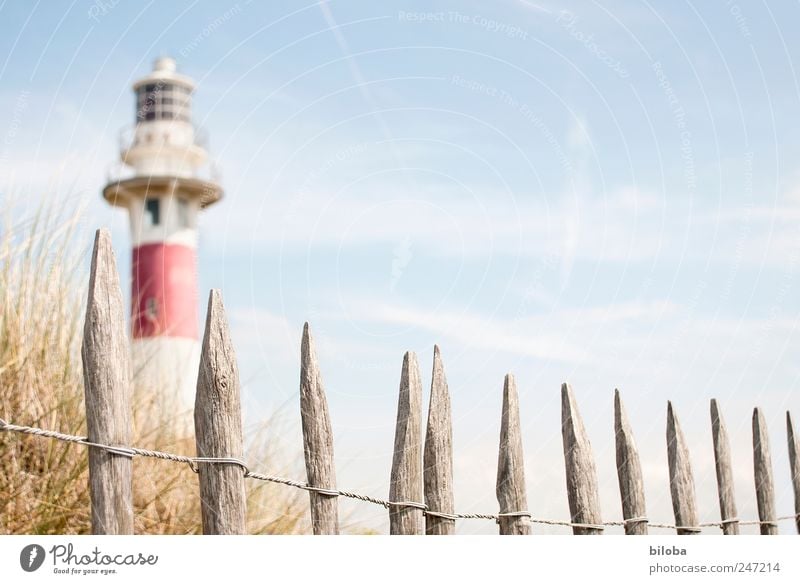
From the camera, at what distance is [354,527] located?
13.5 ft

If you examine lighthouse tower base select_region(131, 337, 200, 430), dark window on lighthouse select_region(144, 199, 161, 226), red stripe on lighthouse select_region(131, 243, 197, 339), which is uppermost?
dark window on lighthouse select_region(144, 199, 161, 226)

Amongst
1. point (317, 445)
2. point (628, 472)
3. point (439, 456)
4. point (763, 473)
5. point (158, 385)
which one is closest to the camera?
point (317, 445)

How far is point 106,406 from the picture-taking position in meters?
2.42

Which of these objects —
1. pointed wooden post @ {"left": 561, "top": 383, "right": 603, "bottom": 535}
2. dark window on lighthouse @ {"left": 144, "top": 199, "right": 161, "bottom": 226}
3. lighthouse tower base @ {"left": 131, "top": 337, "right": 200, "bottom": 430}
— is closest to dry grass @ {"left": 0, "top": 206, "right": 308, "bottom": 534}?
lighthouse tower base @ {"left": 131, "top": 337, "right": 200, "bottom": 430}

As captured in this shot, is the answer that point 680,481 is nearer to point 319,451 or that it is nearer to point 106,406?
point 319,451

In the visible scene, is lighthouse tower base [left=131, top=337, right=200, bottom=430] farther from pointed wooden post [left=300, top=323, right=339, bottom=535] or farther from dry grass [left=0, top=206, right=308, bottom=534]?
pointed wooden post [left=300, top=323, right=339, bottom=535]

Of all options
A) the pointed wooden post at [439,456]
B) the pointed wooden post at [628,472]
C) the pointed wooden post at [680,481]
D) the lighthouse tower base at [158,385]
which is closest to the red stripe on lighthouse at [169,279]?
the lighthouse tower base at [158,385]

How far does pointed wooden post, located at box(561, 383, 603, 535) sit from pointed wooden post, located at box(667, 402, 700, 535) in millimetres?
840

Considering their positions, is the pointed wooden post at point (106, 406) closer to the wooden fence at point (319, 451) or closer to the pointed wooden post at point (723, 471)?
the wooden fence at point (319, 451)

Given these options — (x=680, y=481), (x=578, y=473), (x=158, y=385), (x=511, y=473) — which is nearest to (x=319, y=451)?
(x=511, y=473)

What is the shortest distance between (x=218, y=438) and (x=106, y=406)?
1.17 feet

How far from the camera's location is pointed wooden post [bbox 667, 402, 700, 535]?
4574 millimetres

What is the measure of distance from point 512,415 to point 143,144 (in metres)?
14.3
